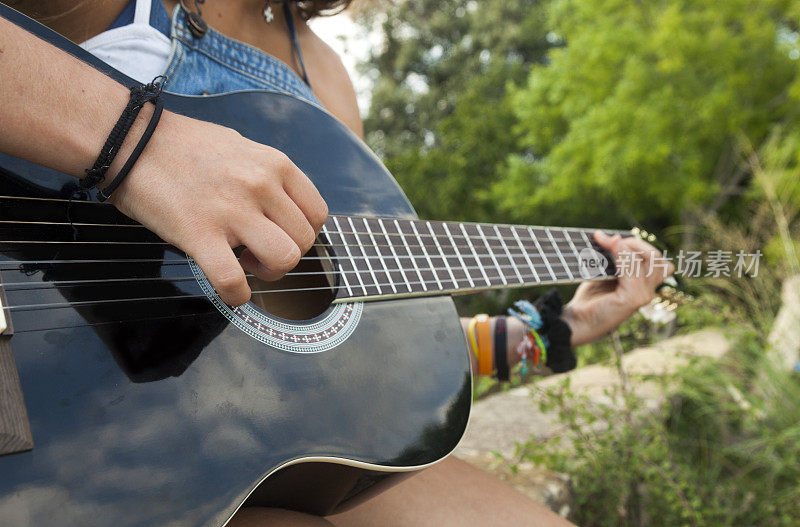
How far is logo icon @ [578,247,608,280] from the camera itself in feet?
5.74

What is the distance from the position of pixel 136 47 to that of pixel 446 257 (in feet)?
2.63

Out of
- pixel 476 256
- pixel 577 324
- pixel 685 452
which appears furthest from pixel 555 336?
pixel 685 452

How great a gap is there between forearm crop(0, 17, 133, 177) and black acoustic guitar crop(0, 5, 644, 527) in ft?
0.23

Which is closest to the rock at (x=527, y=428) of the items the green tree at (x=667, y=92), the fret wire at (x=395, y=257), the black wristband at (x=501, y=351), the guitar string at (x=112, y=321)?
the black wristband at (x=501, y=351)

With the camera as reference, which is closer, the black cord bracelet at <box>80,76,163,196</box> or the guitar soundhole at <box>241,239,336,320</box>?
the black cord bracelet at <box>80,76,163,196</box>

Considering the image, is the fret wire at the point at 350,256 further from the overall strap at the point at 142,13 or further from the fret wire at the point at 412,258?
the overall strap at the point at 142,13

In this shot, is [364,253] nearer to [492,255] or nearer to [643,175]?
[492,255]

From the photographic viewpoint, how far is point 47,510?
722 millimetres

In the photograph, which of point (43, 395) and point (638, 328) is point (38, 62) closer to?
point (43, 395)

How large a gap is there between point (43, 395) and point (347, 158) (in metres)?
0.78

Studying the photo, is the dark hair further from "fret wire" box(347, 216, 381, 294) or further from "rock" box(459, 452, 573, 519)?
"rock" box(459, 452, 573, 519)

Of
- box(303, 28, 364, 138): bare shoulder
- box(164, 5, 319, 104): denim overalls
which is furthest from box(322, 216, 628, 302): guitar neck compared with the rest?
box(303, 28, 364, 138): bare shoulder

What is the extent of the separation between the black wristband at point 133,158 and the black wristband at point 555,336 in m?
1.27

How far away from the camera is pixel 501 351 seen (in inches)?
69.2
